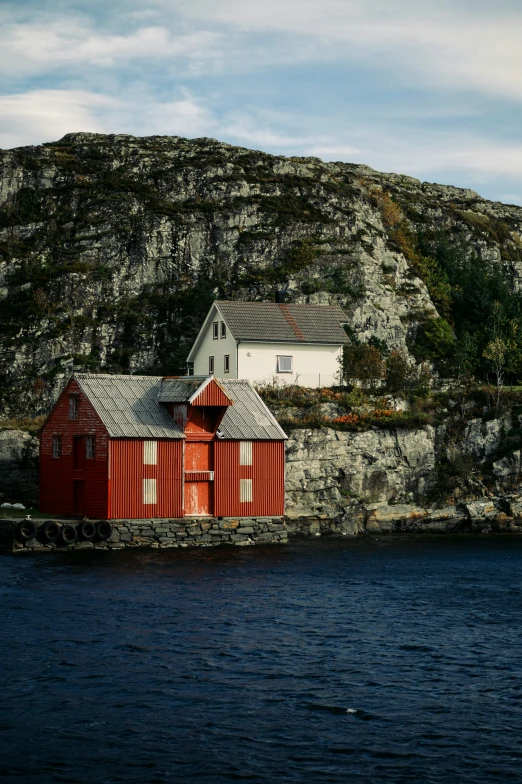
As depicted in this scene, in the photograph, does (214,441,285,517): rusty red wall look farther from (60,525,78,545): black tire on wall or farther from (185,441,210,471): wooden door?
(60,525,78,545): black tire on wall

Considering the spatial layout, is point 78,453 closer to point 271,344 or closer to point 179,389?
point 179,389

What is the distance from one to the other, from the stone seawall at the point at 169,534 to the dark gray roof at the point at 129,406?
5213 millimetres

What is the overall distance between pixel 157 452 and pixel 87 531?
6532mm

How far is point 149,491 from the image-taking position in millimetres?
54344

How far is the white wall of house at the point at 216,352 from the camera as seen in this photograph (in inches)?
2844

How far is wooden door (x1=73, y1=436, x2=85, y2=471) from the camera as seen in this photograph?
56.0 m

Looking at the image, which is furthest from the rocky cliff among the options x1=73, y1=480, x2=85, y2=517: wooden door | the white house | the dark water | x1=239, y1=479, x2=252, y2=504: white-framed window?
the dark water

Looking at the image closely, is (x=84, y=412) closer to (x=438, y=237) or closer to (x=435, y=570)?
(x=435, y=570)

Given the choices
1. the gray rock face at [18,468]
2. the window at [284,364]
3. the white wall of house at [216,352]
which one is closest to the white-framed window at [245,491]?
the gray rock face at [18,468]

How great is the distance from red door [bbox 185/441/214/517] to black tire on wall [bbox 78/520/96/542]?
665 centimetres

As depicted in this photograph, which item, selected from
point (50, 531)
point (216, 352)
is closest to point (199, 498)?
point (50, 531)

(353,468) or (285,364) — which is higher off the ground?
(285,364)

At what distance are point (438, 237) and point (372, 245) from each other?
13879 mm

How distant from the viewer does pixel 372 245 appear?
93375 mm
